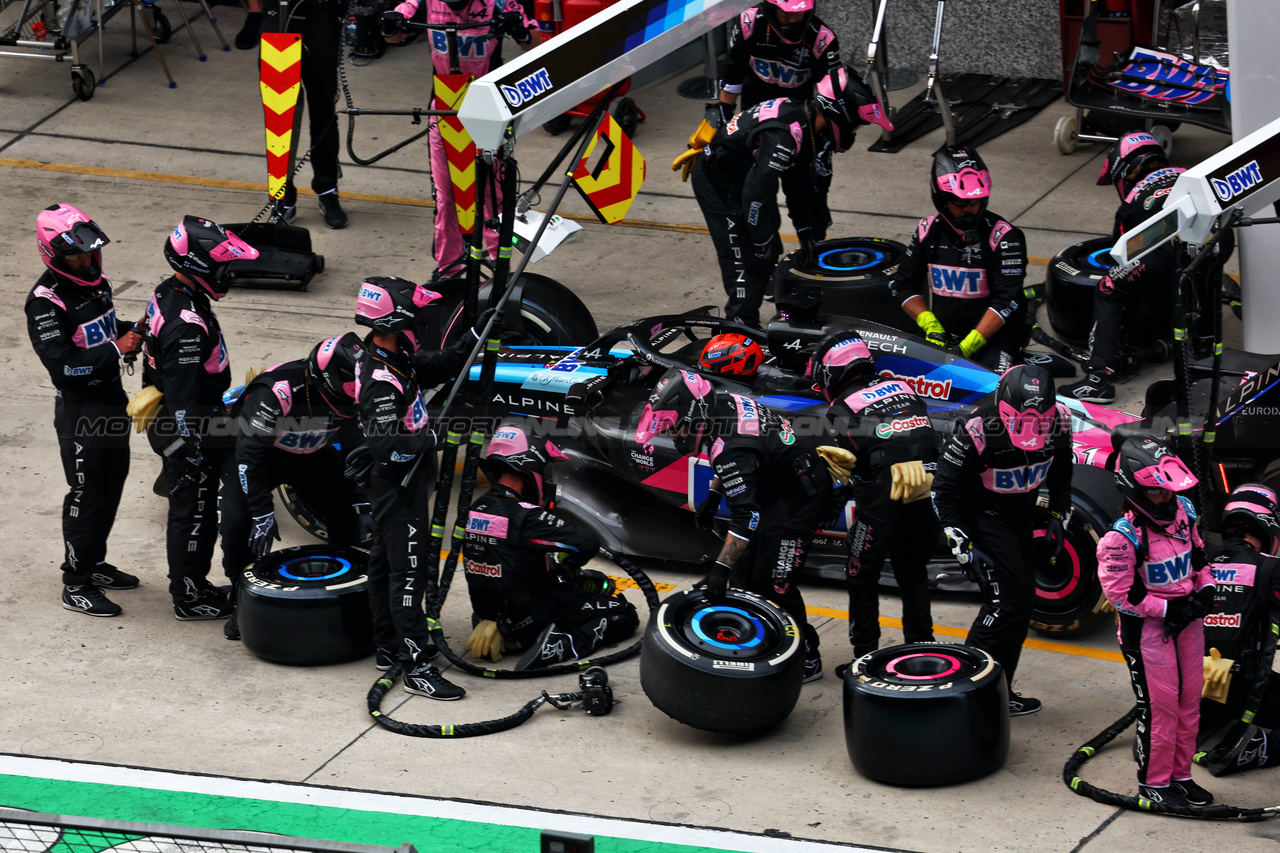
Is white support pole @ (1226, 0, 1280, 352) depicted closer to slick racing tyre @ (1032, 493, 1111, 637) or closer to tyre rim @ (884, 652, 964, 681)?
slick racing tyre @ (1032, 493, 1111, 637)

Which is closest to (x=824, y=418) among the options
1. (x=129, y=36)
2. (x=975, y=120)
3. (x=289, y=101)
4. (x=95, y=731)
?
(x=95, y=731)

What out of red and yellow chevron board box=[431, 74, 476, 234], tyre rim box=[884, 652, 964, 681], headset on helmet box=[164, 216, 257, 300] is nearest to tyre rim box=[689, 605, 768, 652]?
tyre rim box=[884, 652, 964, 681]

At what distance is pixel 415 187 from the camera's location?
46.8 ft

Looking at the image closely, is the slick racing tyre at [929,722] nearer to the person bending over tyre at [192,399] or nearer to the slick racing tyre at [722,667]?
the slick racing tyre at [722,667]

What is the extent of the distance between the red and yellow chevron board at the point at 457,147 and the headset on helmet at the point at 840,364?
436 cm

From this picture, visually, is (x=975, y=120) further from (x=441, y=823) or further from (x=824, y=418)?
(x=441, y=823)

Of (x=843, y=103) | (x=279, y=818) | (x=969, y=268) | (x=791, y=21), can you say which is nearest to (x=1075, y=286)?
(x=969, y=268)

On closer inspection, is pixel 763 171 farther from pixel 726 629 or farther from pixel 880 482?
pixel 726 629

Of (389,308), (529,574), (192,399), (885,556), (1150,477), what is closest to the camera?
(1150,477)

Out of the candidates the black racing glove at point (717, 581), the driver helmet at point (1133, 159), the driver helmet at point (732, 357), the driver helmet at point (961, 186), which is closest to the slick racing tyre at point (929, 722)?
the black racing glove at point (717, 581)

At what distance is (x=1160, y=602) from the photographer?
6.68 m

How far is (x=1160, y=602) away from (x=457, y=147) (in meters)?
6.87

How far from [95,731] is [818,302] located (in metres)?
4.77

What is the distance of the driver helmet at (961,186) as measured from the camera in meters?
10.0
